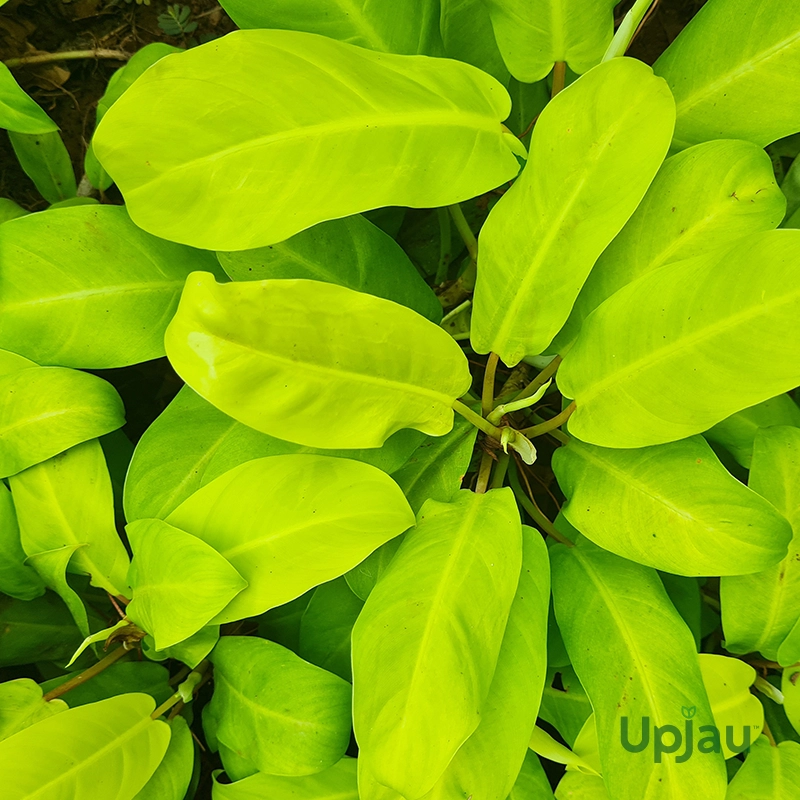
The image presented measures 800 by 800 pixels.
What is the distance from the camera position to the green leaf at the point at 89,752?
28.7 inches

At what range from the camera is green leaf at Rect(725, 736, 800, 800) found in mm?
828

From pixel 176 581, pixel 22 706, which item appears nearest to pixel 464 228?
pixel 176 581

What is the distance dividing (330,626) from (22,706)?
39 cm

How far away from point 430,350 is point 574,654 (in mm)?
382

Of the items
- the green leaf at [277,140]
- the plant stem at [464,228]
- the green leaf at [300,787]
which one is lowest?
the green leaf at [300,787]

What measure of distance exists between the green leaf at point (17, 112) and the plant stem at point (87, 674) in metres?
0.69

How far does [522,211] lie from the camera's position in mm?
735

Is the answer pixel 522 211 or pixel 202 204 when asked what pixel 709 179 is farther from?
pixel 202 204

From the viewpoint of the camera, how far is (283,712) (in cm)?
78

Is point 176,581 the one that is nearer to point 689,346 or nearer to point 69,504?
point 69,504

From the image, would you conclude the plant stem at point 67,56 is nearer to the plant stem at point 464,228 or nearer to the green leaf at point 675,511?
the plant stem at point 464,228

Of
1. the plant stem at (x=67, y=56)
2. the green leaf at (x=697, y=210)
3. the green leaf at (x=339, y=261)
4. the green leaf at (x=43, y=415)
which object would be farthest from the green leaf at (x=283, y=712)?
the plant stem at (x=67, y=56)

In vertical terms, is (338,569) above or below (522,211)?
below

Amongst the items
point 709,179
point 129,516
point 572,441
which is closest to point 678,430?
point 572,441
